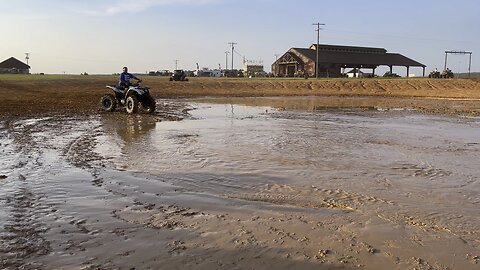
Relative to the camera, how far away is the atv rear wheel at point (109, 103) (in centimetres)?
1778

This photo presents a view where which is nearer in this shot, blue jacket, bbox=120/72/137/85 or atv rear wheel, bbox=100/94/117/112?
blue jacket, bbox=120/72/137/85

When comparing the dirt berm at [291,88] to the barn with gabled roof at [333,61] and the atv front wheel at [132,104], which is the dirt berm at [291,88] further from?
the barn with gabled roof at [333,61]

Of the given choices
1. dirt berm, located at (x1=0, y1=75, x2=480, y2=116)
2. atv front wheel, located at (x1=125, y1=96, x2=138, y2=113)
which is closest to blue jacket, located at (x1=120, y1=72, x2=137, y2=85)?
atv front wheel, located at (x1=125, y1=96, x2=138, y2=113)

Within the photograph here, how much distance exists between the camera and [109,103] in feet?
59.0

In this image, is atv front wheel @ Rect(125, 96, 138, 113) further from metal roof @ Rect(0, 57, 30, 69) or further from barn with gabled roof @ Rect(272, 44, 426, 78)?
metal roof @ Rect(0, 57, 30, 69)

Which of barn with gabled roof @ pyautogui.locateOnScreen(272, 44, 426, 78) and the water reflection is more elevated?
barn with gabled roof @ pyautogui.locateOnScreen(272, 44, 426, 78)

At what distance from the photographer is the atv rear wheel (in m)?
17.8

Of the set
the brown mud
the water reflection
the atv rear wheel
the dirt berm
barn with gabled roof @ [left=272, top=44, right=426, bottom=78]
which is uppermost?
barn with gabled roof @ [left=272, top=44, right=426, bottom=78]

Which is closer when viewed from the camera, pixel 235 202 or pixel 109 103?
pixel 235 202

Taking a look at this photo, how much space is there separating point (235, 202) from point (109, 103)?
13.4 m

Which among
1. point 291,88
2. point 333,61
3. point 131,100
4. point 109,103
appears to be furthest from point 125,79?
point 333,61

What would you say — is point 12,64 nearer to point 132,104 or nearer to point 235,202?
point 132,104

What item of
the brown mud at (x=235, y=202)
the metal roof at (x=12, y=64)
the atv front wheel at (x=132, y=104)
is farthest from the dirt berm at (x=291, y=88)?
the metal roof at (x=12, y=64)

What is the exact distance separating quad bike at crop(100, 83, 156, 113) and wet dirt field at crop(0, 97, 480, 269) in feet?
17.2
